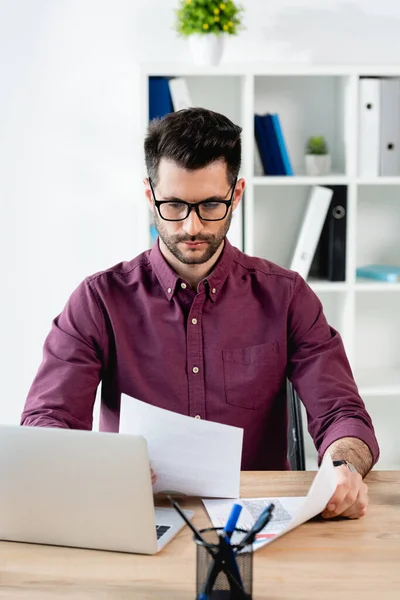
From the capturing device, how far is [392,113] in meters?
3.12

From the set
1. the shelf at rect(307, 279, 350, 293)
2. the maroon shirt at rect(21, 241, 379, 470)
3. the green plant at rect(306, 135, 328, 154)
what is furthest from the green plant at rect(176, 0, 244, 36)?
the maroon shirt at rect(21, 241, 379, 470)

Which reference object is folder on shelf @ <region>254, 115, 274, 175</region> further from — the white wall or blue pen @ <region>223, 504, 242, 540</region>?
blue pen @ <region>223, 504, 242, 540</region>

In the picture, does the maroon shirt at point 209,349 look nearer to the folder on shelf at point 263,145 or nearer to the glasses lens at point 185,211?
the glasses lens at point 185,211

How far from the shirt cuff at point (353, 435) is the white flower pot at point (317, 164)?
5.31 ft

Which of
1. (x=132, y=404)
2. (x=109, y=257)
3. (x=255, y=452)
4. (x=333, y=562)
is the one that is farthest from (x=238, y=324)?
(x=109, y=257)

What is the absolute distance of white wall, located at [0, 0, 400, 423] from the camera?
10.6ft

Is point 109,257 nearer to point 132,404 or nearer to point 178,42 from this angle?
point 178,42

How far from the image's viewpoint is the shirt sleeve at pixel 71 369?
1.78 metres

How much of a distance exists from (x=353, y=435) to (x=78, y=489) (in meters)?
0.65

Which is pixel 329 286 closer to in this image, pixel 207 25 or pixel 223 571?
pixel 207 25

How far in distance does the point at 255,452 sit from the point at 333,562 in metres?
0.69

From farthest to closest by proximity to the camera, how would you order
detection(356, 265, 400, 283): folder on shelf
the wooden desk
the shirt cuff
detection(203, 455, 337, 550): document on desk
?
detection(356, 265, 400, 283): folder on shelf → the shirt cuff → detection(203, 455, 337, 550): document on desk → the wooden desk

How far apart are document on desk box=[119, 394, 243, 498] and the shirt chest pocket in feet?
1.35

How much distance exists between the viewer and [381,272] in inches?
128
